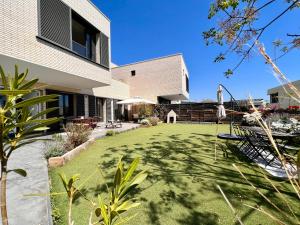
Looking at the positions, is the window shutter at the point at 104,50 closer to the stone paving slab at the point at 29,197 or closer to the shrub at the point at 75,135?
the shrub at the point at 75,135

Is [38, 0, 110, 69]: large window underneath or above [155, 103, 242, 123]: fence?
above

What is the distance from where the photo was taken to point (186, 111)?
24.6 metres

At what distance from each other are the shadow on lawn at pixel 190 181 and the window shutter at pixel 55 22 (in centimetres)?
636

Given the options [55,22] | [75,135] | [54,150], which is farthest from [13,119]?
[55,22]

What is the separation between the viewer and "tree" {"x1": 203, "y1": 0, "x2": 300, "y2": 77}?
4.45 metres

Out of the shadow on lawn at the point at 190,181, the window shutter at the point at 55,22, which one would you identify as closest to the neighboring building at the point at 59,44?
the window shutter at the point at 55,22

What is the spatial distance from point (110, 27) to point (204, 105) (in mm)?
14550

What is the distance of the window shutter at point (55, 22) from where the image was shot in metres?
8.59

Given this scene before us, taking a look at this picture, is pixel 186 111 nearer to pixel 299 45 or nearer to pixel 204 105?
pixel 204 105

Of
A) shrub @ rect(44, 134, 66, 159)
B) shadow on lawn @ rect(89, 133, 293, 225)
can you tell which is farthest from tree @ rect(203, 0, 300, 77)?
shrub @ rect(44, 134, 66, 159)

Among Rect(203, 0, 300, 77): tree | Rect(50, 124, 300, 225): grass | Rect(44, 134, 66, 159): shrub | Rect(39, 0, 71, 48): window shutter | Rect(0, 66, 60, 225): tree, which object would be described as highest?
Rect(39, 0, 71, 48): window shutter

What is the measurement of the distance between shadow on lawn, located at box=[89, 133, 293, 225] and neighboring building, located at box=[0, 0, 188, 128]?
3.11 m

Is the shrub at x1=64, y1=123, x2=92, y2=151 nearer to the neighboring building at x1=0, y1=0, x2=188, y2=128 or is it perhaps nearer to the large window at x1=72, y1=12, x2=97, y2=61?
the neighboring building at x1=0, y1=0, x2=188, y2=128

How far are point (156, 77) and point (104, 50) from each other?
12976mm
